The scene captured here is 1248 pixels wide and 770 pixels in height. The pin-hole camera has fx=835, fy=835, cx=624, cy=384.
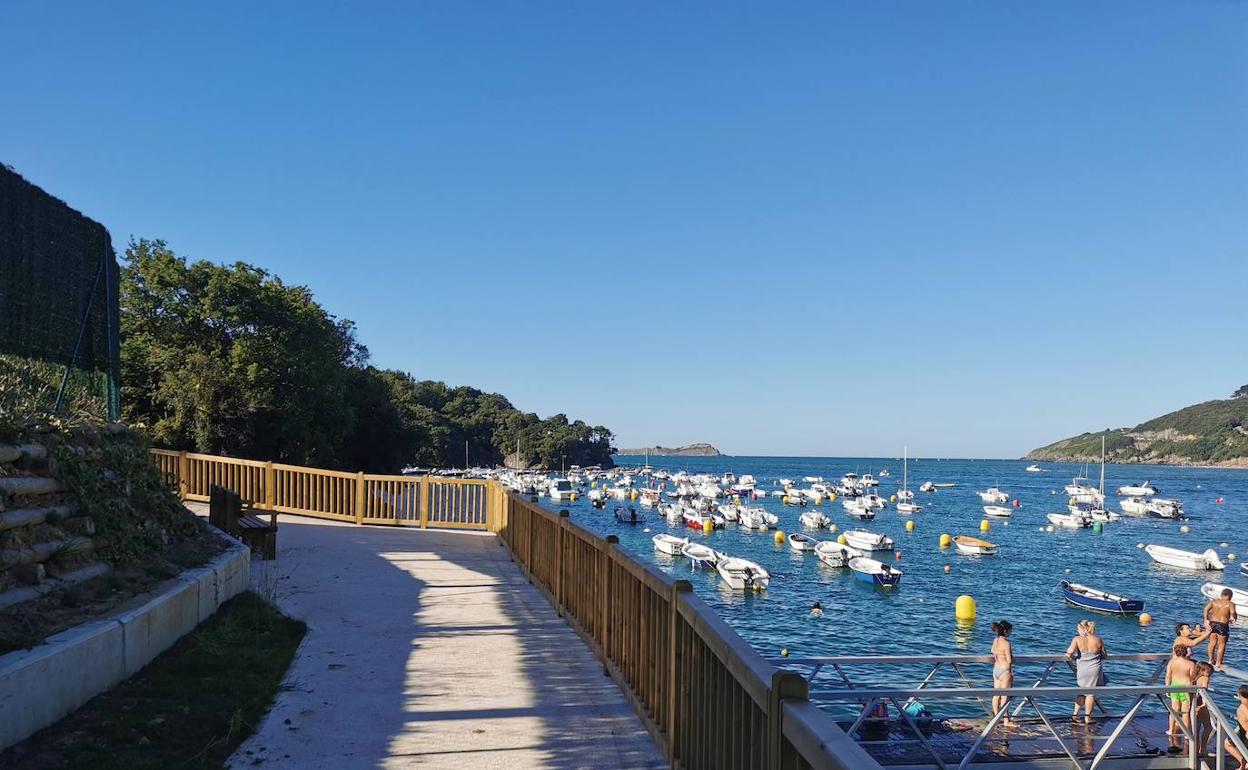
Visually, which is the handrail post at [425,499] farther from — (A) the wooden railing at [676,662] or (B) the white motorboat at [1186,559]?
(B) the white motorboat at [1186,559]

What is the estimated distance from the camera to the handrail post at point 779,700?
263cm

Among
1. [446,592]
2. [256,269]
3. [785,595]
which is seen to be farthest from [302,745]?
[785,595]

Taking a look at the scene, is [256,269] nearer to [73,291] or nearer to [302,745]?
[73,291]

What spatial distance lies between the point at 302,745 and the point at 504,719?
1.24 m

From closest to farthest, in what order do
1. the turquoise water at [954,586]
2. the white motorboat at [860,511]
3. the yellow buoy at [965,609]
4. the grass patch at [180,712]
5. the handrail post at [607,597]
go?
the grass patch at [180,712] → the handrail post at [607,597] → the turquoise water at [954,586] → the yellow buoy at [965,609] → the white motorboat at [860,511]

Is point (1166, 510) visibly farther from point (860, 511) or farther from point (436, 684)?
point (436, 684)

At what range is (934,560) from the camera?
49.7 m

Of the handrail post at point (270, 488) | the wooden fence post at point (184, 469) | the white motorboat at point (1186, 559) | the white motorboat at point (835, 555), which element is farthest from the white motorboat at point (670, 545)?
the wooden fence post at point (184, 469)

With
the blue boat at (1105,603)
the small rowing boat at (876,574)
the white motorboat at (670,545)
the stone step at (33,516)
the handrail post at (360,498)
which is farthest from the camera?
the white motorboat at (670,545)

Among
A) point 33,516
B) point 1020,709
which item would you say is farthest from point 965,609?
point 33,516

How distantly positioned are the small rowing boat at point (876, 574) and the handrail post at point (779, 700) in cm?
3801

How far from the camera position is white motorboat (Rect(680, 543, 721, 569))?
4244 centimetres

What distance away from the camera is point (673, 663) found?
4551 millimetres

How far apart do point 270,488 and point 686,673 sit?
15574mm
